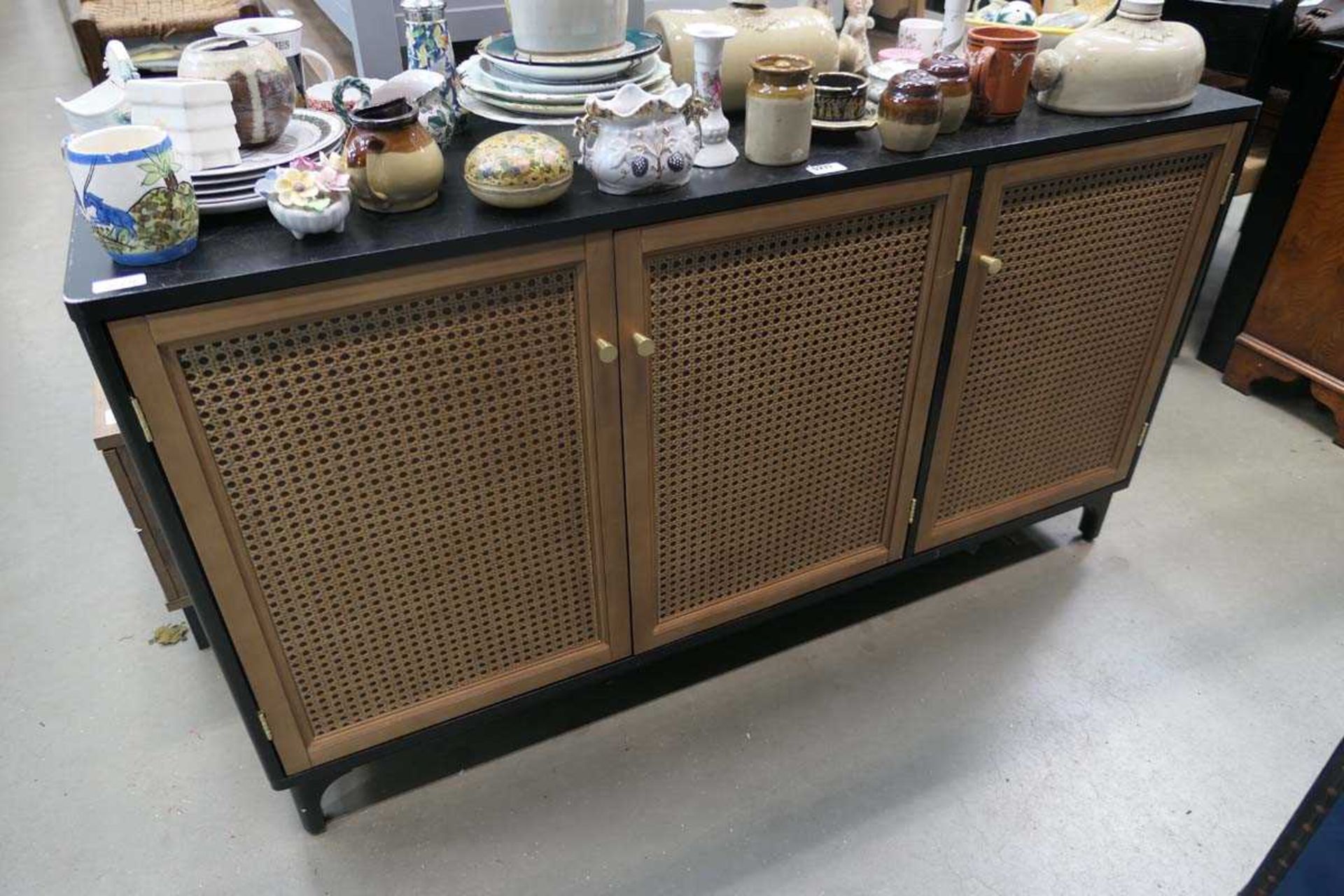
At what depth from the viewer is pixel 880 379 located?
1.62 meters

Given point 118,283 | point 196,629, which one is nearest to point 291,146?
point 118,283

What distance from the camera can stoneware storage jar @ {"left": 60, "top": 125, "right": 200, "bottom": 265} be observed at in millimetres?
1035

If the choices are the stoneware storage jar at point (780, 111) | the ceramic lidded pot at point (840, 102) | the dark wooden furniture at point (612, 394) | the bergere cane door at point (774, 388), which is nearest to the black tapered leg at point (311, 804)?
the dark wooden furniture at point (612, 394)

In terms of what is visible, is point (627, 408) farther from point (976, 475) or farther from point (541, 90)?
point (976, 475)

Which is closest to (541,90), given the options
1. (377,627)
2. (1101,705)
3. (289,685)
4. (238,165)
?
(238,165)

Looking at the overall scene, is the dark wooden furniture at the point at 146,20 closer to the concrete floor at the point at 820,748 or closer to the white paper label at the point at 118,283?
the concrete floor at the point at 820,748

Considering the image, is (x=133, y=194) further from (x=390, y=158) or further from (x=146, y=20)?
(x=146, y=20)

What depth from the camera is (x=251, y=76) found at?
124cm

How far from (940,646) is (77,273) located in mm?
1612

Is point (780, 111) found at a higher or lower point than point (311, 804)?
higher

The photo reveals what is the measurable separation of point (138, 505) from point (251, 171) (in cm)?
80

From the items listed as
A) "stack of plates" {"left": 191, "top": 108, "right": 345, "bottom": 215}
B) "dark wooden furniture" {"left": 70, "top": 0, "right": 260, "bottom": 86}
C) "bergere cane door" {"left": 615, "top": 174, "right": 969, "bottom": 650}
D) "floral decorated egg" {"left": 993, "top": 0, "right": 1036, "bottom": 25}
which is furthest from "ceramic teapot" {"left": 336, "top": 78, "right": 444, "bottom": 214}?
"dark wooden furniture" {"left": 70, "top": 0, "right": 260, "bottom": 86}

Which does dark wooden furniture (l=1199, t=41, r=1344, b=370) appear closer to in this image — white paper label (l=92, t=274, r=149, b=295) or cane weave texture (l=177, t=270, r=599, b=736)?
cane weave texture (l=177, t=270, r=599, b=736)

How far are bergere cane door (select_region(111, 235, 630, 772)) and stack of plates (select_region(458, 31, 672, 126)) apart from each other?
0.32 m
